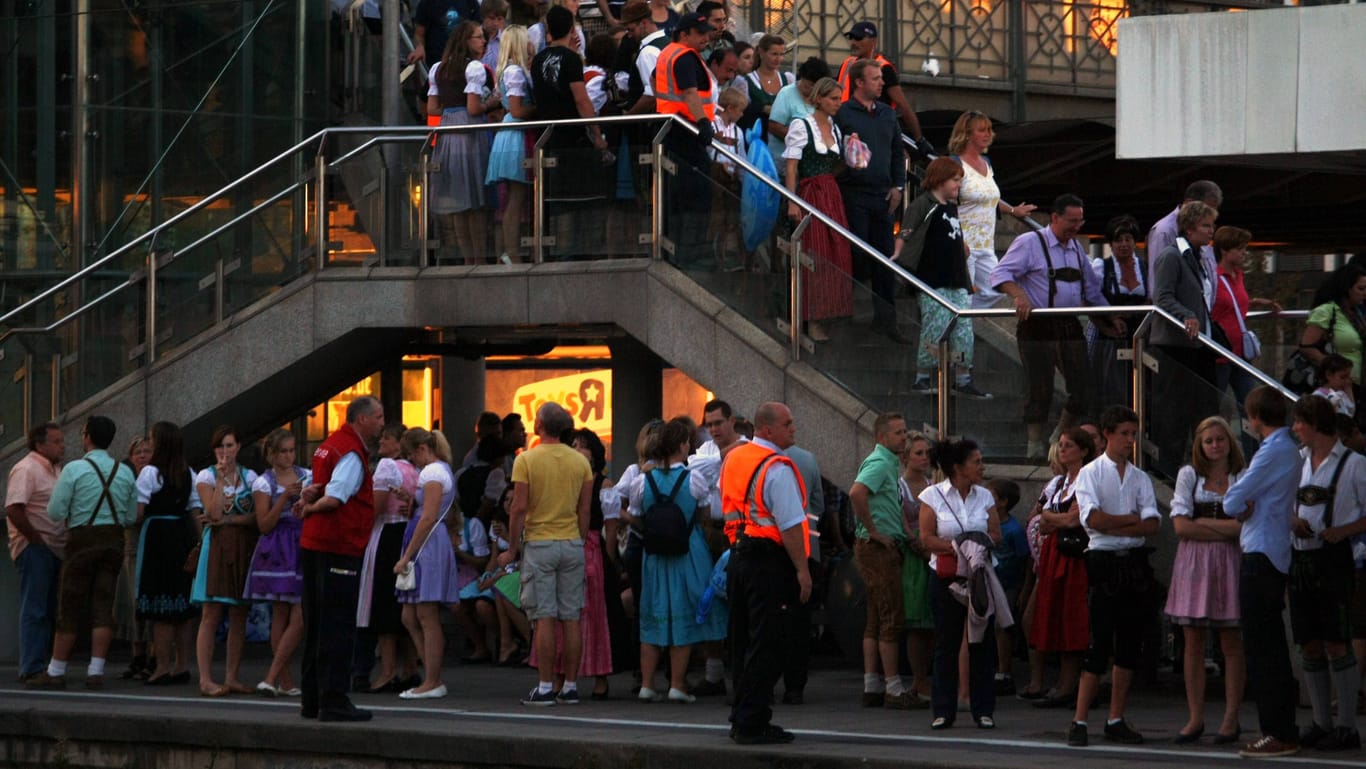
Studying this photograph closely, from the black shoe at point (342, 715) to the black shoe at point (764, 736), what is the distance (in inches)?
93.5

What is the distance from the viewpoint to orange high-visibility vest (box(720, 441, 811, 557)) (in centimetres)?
1219

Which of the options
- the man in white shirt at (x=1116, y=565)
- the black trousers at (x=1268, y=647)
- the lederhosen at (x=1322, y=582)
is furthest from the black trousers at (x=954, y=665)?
the lederhosen at (x=1322, y=582)

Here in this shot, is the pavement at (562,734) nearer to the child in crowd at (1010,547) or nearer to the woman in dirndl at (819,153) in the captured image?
the child in crowd at (1010,547)

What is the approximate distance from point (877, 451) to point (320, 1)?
9.38 meters

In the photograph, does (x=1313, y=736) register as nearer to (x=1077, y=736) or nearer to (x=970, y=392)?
(x=1077, y=736)

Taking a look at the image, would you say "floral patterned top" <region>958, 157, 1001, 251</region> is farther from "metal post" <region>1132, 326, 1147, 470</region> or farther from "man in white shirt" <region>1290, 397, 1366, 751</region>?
"man in white shirt" <region>1290, 397, 1366, 751</region>

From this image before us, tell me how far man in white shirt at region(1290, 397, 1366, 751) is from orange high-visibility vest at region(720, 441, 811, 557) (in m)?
2.53

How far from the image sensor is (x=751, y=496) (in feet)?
40.0

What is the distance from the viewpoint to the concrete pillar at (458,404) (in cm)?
2344

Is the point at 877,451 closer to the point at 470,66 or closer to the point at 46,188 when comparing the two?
the point at 470,66

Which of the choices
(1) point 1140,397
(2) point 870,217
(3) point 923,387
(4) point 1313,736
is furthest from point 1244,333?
(4) point 1313,736

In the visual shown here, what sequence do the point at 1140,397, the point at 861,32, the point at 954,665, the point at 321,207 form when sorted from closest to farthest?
the point at 954,665
the point at 1140,397
the point at 321,207
the point at 861,32

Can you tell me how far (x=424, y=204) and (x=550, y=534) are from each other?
462 cm

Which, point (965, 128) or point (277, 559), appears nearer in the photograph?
point (277, 559)
